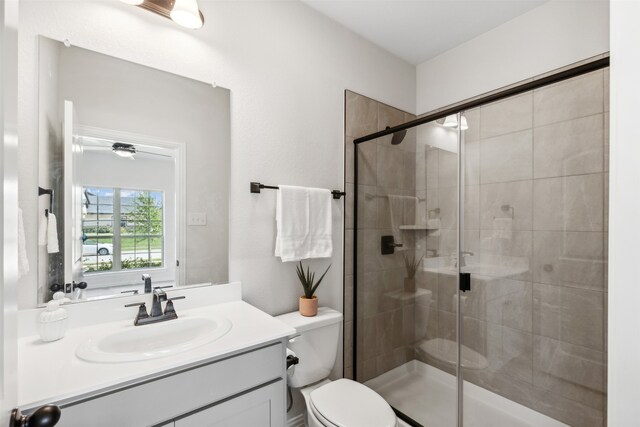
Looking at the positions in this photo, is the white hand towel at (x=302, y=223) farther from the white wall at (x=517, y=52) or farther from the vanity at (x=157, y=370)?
the white wall at (x=517, y=52)

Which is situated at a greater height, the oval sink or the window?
the window

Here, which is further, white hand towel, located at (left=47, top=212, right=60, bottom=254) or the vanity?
white hand towel, located at (left=47, top=212, right=60, bottom=254)

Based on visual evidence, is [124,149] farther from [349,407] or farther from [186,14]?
[349,407]

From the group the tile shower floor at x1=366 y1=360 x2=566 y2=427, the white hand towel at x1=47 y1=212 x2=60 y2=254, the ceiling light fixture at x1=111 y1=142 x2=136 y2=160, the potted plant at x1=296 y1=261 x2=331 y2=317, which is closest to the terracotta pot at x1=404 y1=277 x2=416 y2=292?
the tile shower floor at x1=366 y1=360 x2=566 y2=427

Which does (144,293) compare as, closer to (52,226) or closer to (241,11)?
(52,226)

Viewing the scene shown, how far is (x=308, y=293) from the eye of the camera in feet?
5.54

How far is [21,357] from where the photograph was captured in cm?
88

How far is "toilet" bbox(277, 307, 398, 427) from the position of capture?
50.8 inches

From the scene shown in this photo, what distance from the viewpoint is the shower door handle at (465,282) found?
1591 mm

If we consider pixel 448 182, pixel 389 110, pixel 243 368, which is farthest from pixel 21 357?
pixel 389 110

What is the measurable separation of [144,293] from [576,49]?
260cm

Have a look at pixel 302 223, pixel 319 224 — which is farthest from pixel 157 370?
pixel 319 224

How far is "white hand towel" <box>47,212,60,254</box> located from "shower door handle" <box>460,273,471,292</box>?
1.85m

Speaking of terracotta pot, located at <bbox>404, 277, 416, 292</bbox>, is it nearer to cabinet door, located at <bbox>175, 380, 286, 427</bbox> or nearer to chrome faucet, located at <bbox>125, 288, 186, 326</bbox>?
cabinet door, located at <bbox>175, 380, 286, 427</bbox>
